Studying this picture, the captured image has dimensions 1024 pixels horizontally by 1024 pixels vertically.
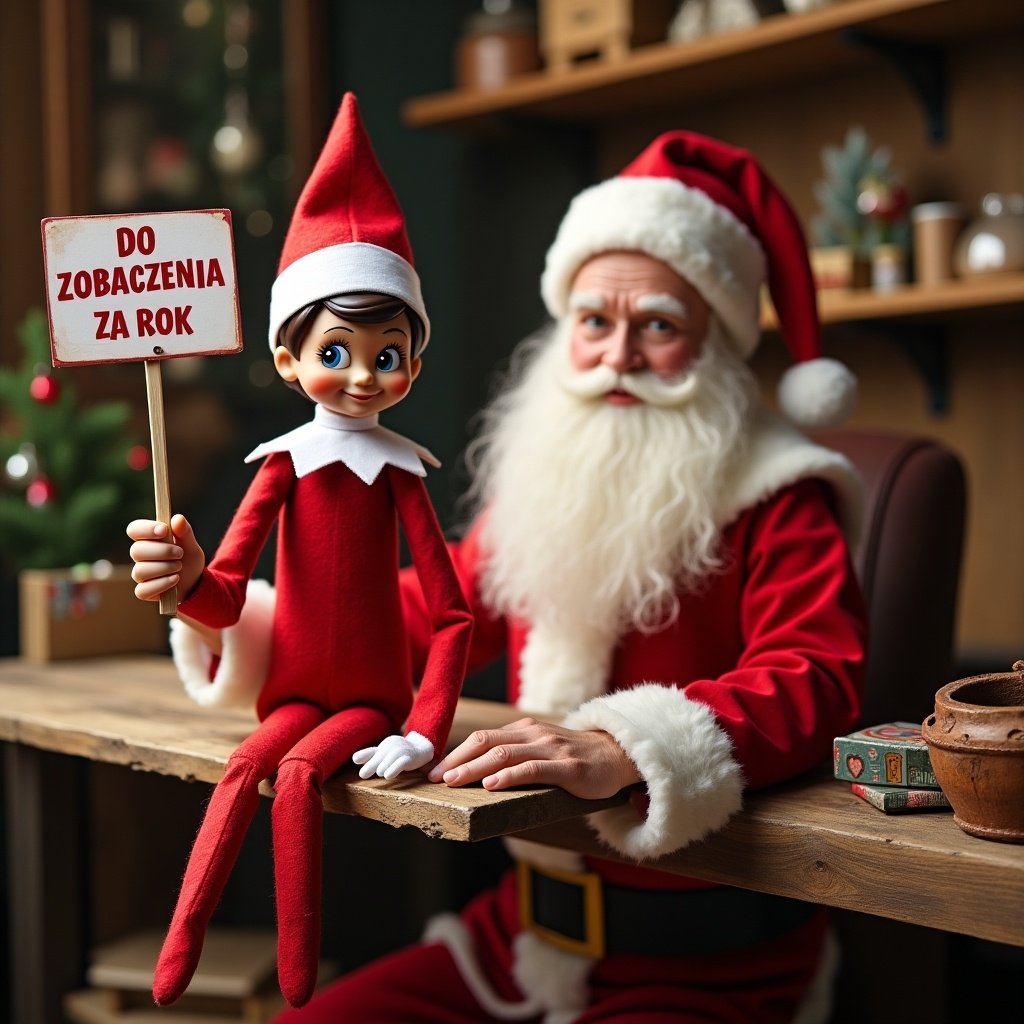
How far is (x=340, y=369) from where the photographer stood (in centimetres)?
101

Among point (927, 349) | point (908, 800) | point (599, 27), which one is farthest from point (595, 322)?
point (599, 27)

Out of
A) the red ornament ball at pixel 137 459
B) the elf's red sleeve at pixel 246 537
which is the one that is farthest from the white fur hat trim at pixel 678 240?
the red ornament ball at pixel 137 459

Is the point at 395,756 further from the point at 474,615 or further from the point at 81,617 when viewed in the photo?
the point at 81,617

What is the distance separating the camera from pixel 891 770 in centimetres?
101

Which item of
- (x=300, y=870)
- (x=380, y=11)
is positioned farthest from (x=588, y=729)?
(x=380, y=11)

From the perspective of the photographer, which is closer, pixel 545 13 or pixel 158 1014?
pixel 158 1014

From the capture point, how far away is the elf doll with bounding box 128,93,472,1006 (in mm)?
977

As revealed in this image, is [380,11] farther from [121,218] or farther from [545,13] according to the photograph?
[121,218]

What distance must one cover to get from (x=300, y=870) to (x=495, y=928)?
544mm

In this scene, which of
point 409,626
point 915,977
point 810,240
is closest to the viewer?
point 409,626

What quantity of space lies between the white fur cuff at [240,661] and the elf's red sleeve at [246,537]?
0.06m

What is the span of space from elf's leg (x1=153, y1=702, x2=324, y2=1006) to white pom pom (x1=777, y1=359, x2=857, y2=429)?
0.60 meters

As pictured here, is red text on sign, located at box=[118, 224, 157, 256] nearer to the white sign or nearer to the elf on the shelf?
the white sign

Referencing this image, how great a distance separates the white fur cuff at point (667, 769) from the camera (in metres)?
0.99
